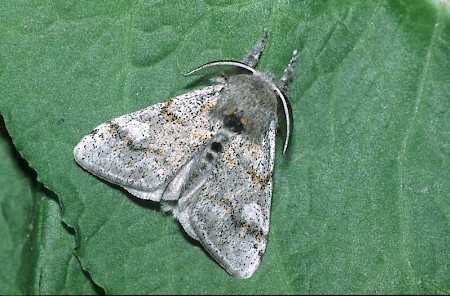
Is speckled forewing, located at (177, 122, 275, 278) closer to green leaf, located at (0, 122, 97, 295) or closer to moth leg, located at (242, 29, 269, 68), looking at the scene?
moth leg, located at (242, 29, 269, 68)

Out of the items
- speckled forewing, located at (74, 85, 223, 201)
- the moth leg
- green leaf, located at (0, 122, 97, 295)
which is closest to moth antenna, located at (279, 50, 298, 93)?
the moth leg

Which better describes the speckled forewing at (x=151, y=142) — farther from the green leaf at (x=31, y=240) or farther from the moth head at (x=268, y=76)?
the green leaf at (x=31, y=240)

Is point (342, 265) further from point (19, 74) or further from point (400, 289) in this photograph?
point (19, 74)

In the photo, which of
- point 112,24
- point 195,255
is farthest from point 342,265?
point 112,24

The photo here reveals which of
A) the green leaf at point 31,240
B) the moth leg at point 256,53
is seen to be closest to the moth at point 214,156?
the moth leg at point 256,53

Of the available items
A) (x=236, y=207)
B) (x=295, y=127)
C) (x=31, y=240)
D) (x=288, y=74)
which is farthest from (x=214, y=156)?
(x=31, y=240)

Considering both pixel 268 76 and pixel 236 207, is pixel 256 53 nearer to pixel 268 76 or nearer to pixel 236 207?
pixel 268 76
